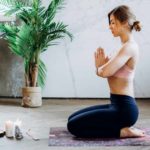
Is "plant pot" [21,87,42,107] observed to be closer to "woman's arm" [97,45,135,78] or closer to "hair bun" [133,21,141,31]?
"woman's arm" [97,45,135,78]

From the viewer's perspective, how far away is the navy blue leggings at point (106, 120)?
8.92ft

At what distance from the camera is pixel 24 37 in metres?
4.36

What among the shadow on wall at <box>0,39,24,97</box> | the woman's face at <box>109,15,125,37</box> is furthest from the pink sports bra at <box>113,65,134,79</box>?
the shadow on wall at <box>0,39,24,97</box>

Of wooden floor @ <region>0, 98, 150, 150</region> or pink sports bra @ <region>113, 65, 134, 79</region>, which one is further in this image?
pink sports bra @ <region>113, 65, 134, 79</region>

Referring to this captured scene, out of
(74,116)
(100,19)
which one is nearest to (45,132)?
(74,116)

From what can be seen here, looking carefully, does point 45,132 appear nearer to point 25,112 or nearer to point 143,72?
point 25,112

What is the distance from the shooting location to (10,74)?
511cm

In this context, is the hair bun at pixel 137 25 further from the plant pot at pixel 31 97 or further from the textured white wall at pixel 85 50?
the textured white wall at pixel 85 50

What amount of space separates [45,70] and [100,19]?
964mm

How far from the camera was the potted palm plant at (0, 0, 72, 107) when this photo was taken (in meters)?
4.34

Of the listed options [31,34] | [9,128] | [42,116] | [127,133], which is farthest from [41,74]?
[127,133]

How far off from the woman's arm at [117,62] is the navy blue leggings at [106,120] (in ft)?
0.64

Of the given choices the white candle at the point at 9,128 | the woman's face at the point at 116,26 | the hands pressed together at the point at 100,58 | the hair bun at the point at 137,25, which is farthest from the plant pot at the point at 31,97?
the hair bun at the point at 137,25

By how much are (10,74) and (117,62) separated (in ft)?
8.84
